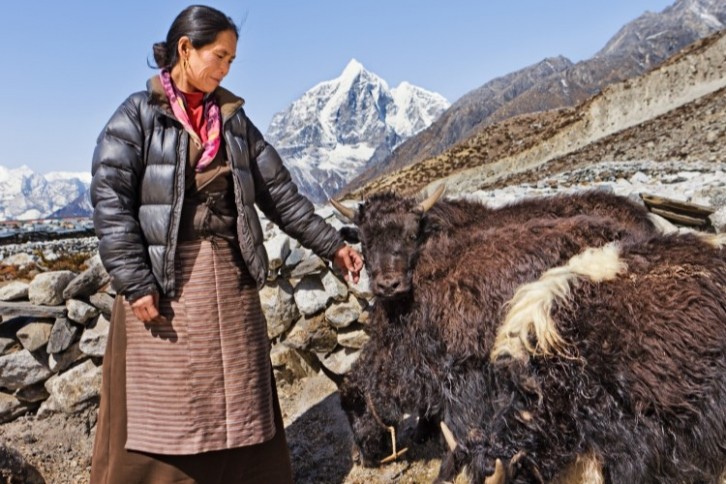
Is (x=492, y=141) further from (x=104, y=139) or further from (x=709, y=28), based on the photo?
(x=709, y=28)

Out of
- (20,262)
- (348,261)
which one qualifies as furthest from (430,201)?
(20,262)

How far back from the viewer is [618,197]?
440cm

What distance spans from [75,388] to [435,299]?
2.71 meters

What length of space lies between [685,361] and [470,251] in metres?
1.18

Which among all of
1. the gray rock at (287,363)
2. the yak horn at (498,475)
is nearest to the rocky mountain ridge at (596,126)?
the gray rock at (287,363)

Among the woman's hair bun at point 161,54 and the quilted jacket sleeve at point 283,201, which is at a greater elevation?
the woman's hair bun at point 161,54

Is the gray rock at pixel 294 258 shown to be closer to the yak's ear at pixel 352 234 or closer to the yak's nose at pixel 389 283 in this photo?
the yak's ear at pixel 352 234

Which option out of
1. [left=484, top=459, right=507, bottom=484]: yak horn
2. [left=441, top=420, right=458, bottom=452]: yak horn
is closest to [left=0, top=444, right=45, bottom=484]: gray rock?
[left=441, top=420, right=458, bottom=452]: yak horn

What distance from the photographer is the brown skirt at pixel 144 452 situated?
7.11 ft

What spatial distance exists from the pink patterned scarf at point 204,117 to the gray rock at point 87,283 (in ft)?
7.81

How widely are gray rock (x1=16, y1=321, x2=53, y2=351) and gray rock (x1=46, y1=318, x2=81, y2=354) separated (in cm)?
4

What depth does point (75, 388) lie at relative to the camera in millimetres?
4062

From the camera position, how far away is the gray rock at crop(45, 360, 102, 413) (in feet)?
13.3

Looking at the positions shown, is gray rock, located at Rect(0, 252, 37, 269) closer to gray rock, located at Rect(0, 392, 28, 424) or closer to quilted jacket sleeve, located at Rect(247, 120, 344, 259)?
gray rock, located at Rect(0, 392, 28, 424)
